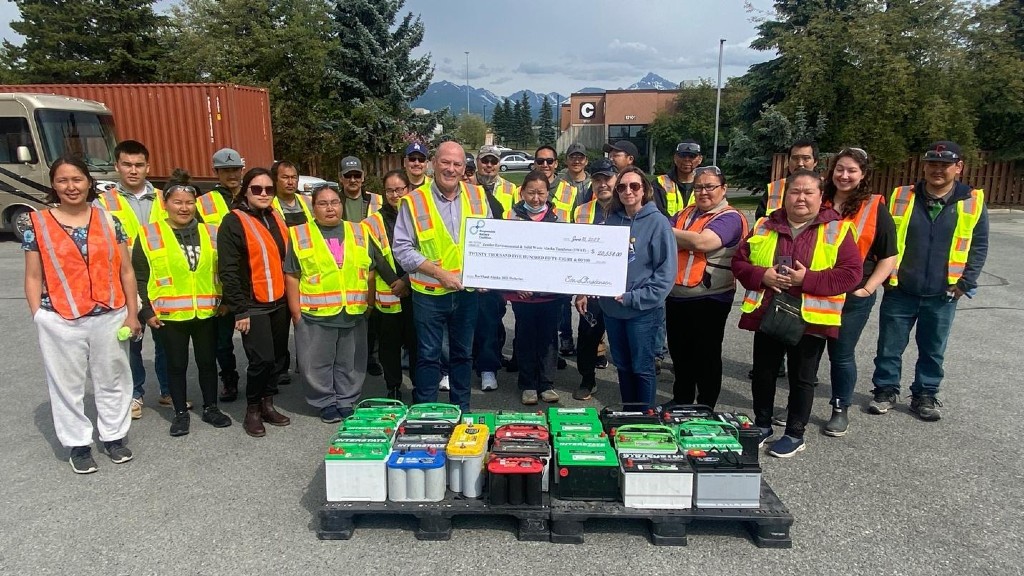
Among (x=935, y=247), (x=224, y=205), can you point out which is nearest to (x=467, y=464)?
(x=224, y=205)

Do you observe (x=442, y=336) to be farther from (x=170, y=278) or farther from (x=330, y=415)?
(x=170, y=278)

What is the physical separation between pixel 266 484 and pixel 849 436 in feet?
13.4

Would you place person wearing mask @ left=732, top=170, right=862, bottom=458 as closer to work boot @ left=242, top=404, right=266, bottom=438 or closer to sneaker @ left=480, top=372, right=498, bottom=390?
sneaker @ left=480, top=372, right=498, bottom=390

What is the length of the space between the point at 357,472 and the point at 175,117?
15613 mm

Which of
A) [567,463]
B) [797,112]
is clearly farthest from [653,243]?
[797,112]

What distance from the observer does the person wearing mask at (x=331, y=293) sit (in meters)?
4.70

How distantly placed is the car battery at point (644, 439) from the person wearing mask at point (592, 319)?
59.2 inches

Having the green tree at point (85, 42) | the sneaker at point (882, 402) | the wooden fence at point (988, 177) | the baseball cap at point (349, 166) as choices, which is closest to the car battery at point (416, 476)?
the baseball cap at point (349, 166)

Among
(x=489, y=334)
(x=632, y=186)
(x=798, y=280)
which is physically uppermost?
(x=632, y=186)

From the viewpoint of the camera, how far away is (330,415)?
5.00 meters

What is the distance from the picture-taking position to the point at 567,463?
3391 mm

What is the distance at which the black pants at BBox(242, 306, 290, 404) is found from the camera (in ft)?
15.5

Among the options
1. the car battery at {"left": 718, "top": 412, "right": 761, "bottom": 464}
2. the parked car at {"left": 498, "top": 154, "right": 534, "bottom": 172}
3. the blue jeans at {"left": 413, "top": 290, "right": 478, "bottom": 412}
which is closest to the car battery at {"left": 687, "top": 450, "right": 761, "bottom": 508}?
the car battery at {"left": 718, "top": 412, "right": 761, "bottom": 464}

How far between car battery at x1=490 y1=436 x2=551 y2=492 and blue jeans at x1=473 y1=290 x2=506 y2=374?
1758mm
